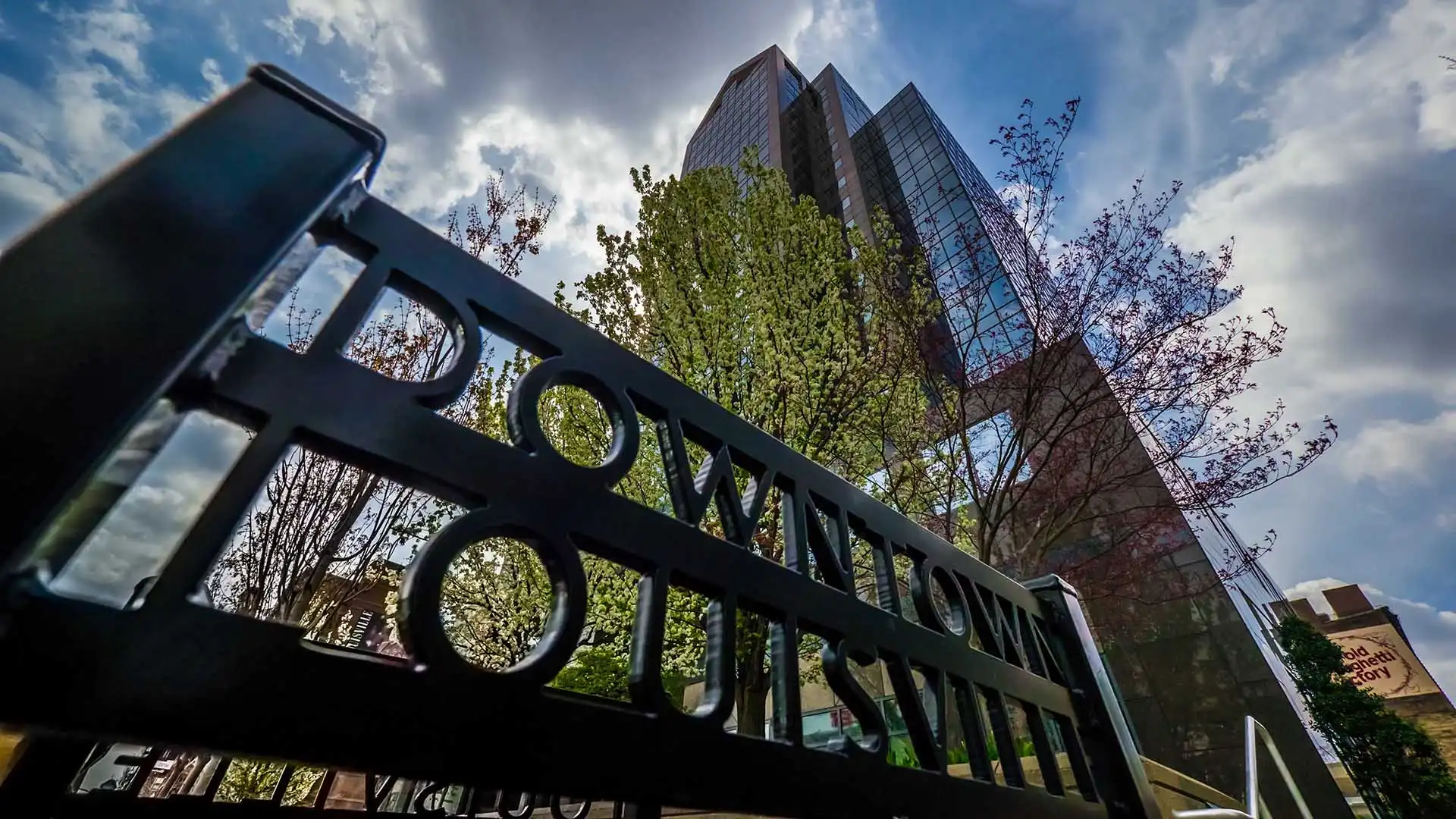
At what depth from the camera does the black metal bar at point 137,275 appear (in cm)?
45

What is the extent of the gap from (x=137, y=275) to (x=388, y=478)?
12.0 inches

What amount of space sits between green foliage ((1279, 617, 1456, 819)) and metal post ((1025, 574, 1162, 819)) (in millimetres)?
14057

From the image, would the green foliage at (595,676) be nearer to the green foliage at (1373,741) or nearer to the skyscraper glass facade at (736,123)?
the green foliage at (1373,741)

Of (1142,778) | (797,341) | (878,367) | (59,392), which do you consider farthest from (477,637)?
(59,392)

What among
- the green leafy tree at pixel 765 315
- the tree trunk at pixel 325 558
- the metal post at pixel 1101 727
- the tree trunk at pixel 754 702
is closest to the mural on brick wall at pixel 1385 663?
the green leafy tree at pixel 765 315

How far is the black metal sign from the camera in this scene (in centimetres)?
46

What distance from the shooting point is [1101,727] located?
174 centimetres

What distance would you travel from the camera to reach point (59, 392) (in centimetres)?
46

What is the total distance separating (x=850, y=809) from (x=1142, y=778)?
1384 millimetres

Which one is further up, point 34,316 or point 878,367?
point 878,367

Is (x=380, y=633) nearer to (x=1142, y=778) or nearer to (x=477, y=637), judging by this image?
(x=477, y=637)

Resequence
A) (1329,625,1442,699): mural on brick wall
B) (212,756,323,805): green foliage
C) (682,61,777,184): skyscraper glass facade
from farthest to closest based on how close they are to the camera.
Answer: (682,61,777,184): skyscraper glass facade → (1329,625,1442,699): mural on brick wall → (212,756,323,805): green foliage

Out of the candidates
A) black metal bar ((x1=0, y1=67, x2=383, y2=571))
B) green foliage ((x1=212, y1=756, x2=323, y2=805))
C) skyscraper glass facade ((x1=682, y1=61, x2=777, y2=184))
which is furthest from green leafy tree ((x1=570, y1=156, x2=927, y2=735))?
skyscraper glass facade ((x1=682, y1=61, x2=777, y2=184))

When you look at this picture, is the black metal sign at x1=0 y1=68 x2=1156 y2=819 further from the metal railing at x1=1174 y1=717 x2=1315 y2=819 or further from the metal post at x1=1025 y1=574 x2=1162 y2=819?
the metal railing at x1=1174 y1=717 x2=1315 y2=819
